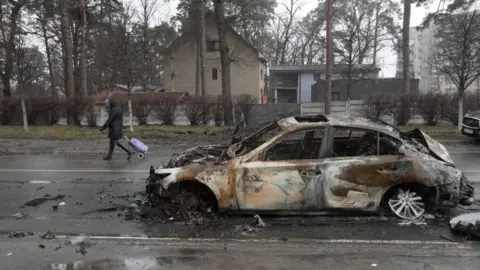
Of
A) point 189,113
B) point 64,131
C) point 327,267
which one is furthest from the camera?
point 189,113

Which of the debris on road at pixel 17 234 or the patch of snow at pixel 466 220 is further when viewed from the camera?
the debris on road at pixel 17 234

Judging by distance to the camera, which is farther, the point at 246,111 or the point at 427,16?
the point at 427,16

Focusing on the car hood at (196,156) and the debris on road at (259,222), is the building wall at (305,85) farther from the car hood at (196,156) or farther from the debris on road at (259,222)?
the debris on road at (259,222)

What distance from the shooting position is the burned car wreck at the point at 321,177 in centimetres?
582

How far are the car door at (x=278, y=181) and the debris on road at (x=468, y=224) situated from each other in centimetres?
176

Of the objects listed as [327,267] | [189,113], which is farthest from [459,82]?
[327,267]

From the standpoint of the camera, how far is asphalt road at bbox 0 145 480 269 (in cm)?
466

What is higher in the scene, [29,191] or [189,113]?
[189,113]

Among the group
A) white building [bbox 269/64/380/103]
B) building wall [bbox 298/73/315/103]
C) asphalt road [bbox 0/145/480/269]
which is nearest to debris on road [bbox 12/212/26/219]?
asphalt road [bbox 0/145/480/269]

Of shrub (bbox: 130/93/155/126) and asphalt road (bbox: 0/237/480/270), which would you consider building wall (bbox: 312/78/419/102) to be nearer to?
shrub (bbox: 130/93/155/126)

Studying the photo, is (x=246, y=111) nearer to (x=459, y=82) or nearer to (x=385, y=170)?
(x=459, y=82)

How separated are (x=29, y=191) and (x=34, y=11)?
29.0 metres

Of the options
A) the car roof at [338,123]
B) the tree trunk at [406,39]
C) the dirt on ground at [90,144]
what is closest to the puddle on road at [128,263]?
the car roof at [338,123]

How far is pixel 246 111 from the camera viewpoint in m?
21.5
